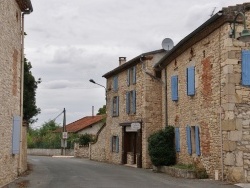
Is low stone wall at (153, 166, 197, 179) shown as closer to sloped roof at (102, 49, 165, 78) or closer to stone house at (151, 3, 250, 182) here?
stone house at (151, 3, 250, 182)

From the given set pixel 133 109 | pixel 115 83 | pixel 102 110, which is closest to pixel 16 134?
pixel 133 109

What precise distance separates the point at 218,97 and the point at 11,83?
733cm

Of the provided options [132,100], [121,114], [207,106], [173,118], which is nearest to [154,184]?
[207,106]

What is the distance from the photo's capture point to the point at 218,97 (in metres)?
16.0

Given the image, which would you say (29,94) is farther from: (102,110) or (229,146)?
(102,110)

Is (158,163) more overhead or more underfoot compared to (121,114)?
more underfoot

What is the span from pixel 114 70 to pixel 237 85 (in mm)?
15223

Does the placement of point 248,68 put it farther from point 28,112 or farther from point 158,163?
point 28,112

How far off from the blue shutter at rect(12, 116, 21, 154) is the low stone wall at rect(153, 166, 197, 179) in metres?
6.49

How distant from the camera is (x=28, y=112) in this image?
23.4m

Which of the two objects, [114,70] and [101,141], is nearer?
[114,70]

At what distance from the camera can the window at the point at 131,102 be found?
26433 mm

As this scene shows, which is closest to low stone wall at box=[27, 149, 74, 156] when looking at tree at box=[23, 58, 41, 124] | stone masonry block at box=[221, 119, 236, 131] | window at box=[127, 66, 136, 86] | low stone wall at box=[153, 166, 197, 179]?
window at box=[127, 66, 136, 86]

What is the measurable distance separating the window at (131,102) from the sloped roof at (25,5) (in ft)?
35.5
